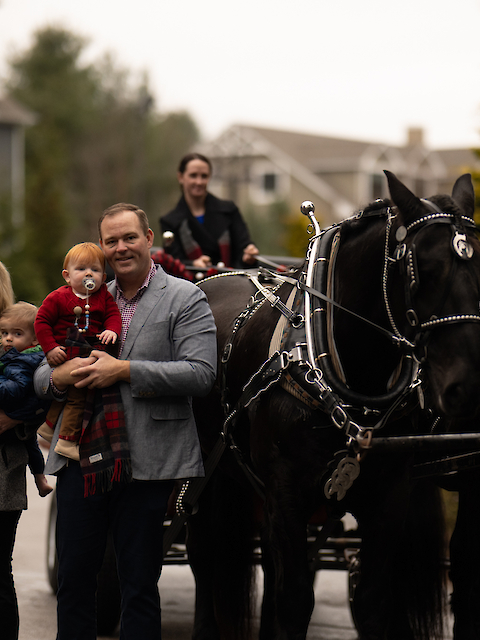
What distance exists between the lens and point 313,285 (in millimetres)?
3312

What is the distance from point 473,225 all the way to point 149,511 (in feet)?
5.07

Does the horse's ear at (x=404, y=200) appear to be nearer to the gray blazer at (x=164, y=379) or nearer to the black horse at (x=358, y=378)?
the black horse at (x=358, y=378)

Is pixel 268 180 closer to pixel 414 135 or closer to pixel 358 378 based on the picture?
pixel 414 135

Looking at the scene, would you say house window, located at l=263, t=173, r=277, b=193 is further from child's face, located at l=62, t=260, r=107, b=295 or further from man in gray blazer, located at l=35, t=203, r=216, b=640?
child's face, located at l=62, t=260, r=107, b=295

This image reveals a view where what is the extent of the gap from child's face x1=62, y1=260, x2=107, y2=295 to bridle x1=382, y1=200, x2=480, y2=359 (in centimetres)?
106

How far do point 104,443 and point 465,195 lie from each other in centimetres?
158

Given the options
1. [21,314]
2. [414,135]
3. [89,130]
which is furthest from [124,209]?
[414,135]

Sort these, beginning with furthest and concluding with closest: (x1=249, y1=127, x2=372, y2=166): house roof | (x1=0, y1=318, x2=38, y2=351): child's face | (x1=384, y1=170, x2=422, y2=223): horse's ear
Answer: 1. (x1=249, y1=127, x2=372, y2=166): house roof
2. (x1=0, y1=318, x2=38, y2=351): child's face
3. (x1=384, y1=170, x2=422, y2=223): horse's ear

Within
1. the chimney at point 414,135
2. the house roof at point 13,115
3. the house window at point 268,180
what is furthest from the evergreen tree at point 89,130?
the chimney at point 414,135

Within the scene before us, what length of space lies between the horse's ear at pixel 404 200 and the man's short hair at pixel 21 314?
159cm

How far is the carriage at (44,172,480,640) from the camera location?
2846 mm

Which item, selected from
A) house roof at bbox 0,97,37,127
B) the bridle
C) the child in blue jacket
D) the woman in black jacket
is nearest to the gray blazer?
the child in blue jacket

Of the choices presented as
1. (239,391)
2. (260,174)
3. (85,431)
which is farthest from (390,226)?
(260,174)

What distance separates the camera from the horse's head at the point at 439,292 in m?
2.74
